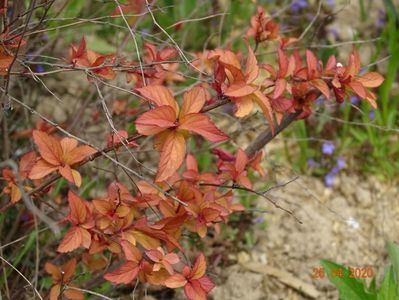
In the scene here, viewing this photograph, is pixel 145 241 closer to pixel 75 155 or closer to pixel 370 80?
pixel 75 155

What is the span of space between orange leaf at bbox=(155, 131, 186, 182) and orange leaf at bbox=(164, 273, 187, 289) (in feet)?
0.86

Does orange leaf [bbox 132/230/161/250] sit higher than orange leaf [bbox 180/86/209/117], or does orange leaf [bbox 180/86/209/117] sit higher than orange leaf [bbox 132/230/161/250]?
orange leaf [bbox 180/86/209/117]

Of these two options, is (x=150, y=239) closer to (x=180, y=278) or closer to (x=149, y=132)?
(x=180, y=278)

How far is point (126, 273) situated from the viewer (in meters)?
1.38

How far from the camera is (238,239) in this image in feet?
7.35

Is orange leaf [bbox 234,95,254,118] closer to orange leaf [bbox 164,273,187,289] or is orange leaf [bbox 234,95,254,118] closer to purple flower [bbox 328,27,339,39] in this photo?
orange leaf [bbox 164,273,187,289]

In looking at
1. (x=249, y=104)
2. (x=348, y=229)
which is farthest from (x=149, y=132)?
(x=348, y=229)

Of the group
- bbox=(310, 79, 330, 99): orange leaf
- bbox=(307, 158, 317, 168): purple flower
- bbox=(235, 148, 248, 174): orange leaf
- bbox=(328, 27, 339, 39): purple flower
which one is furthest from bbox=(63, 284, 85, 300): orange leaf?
bbox=(328, 27, 339, 39): purple flower

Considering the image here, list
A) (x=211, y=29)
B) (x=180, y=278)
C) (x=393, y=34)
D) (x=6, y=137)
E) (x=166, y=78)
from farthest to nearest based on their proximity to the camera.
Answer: (x=211, y=29)
(x=393, y=34)
(x=166, y=78)
(x=6, y=137)
(x=180, y=278)

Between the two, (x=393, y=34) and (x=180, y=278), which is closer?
(x=180, y=278)

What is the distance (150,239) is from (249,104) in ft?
1.26

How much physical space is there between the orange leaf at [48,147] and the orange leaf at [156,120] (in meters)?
0.23

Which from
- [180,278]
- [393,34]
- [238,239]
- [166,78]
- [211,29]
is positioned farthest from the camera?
[211,29]

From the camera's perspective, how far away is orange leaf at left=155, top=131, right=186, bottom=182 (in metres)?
1.23
